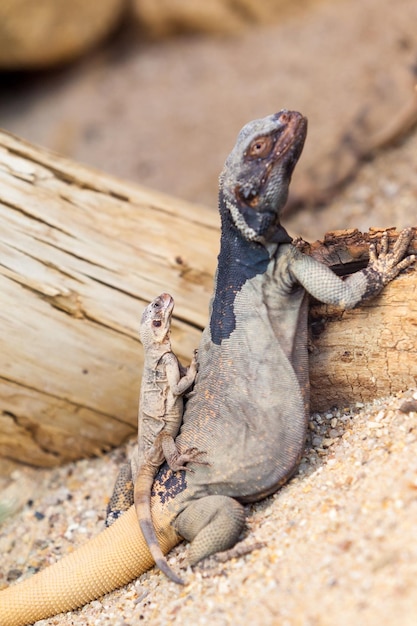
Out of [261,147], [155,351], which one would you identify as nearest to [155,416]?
[155,351]

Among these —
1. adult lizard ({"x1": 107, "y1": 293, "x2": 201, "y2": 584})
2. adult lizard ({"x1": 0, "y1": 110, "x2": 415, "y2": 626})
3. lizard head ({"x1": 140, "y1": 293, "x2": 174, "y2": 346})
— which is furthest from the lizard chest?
adult lizard ({"x1": 0, "y1": 110, "x2": 415, "y2": 626})

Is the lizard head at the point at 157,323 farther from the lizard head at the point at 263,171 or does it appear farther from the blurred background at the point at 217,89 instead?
the blurred background at the point at 217,89

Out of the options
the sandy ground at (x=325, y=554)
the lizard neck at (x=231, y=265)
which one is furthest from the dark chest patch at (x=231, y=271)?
the sandy ground at (x=325, y=554)

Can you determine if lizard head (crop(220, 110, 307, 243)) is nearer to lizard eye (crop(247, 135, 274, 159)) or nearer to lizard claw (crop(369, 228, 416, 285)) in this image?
lizard eye (crop(247, 135, 274, 159))

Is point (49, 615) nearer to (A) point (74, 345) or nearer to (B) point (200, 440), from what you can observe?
(B) point (200, 440)

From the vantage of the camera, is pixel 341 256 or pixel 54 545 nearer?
pixel 341 256

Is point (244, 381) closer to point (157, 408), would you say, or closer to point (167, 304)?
point (157, 408)

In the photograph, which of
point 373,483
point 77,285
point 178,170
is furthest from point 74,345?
point 178,170
